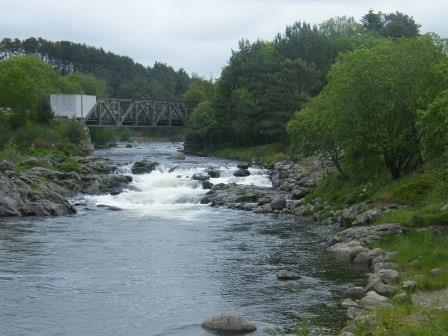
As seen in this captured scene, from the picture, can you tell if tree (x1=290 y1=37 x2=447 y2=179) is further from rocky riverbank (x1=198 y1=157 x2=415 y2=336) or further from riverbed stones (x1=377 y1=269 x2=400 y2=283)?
riverbed stones (x1=377 y1=269 x2=400 y2=283)

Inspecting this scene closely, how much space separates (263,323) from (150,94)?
172m

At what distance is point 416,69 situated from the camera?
147 ft

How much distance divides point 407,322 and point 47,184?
4398 centimetres

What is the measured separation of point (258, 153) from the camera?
93250 mm

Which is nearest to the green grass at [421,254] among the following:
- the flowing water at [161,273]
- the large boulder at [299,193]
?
the flowing water at [161,273]

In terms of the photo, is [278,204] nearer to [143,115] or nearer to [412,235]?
[412,235]

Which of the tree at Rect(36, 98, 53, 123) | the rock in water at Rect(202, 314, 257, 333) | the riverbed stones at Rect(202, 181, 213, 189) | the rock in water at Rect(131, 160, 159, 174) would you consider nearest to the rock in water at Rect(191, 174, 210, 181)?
the riverbed stones at Rect(202, 181, 213, 189)

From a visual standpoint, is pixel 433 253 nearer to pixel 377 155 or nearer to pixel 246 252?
pixel 246 252

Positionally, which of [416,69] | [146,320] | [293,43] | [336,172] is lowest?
[146,320]

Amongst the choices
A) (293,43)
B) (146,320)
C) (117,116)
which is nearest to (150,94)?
(117,116)

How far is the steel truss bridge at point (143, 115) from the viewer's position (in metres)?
118

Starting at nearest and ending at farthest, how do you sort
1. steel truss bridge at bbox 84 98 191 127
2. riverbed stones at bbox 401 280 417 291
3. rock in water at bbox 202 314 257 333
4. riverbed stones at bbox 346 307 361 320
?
rock in water at bbox 202 314 257 333 → riverbed stones at bbox 346 307 361 320 → riverbed stones at bbox 401 280 417 291 → steel truss bridge at bbox 84 98 191 127

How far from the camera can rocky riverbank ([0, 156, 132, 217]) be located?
4969cm

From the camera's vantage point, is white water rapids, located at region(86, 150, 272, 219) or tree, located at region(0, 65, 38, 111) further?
tree, located at region(0, 65, 38, 111)
